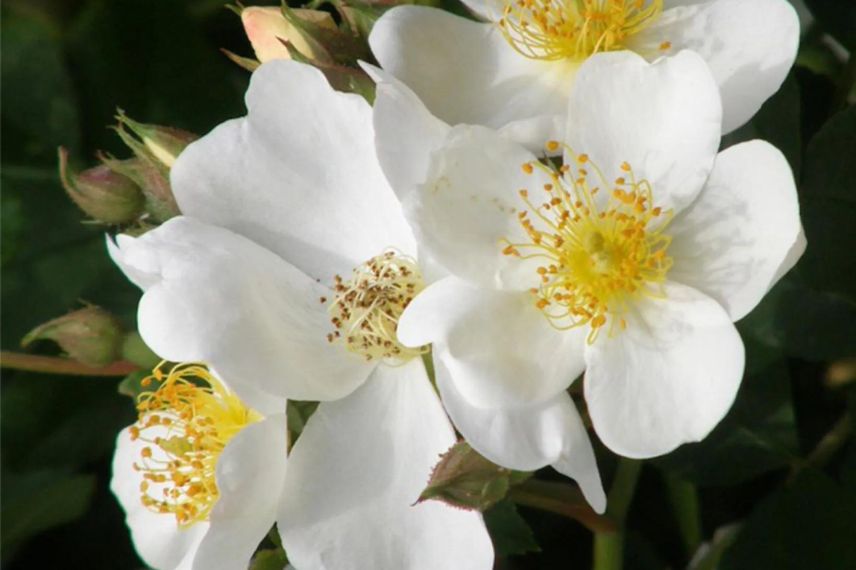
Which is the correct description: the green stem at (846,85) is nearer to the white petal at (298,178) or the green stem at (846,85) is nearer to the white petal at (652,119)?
the white petal at (652,119)

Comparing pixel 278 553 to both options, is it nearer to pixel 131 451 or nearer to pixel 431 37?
pixel 131 451

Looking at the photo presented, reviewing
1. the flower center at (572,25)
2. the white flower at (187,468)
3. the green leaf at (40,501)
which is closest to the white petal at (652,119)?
the flower center at (572,25)

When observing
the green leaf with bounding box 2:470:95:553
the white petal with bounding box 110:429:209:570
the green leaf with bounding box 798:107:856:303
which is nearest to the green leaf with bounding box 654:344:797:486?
the green leaf with bounding box 798:107:856:303

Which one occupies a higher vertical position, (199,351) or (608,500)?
(199,351)

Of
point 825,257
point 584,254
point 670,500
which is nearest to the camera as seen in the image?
point 584,254

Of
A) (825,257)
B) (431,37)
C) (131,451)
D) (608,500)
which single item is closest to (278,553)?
(131,451)

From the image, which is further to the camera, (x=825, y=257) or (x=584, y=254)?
(x=825, y=257)

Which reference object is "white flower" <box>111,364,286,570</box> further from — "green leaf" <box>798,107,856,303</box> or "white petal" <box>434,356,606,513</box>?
"green leaf" <box>798,107,856,303</box>
